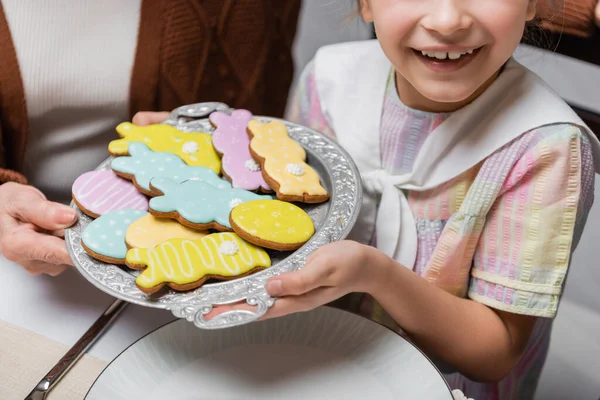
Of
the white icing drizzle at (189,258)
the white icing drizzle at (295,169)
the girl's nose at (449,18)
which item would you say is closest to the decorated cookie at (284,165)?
the white icing drizzle at (295,169)

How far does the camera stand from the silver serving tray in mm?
605

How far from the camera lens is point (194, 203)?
714 mm

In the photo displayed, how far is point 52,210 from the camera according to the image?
74cm

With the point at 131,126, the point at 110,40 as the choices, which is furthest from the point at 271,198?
the point at 110,40

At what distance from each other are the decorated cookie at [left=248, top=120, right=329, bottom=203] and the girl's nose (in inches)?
8.7

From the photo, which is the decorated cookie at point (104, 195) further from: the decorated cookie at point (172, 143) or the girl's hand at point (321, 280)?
the girl's hand at point (321, 280)

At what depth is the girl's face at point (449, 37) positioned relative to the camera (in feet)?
2.11

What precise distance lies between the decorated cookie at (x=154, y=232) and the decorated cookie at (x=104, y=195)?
0.05 metres

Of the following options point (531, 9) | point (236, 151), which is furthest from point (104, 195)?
point (531, 9)

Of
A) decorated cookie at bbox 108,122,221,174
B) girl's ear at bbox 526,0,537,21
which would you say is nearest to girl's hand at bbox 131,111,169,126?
decorated cookie at bbox 108,122,221,174

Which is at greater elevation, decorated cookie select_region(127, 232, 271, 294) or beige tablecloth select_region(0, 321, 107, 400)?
decorated cookie select_region(127, 232, 271, 294)

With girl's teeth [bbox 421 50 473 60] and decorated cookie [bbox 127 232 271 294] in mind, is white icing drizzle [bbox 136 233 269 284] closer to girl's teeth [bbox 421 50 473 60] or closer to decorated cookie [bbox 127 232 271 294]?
decorated cookie [bbox 127 232 271 294]

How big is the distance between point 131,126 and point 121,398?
0.37 meters

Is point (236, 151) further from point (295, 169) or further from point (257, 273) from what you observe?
point (257, 273)
